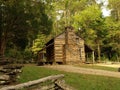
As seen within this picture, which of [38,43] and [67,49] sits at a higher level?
[38,43]

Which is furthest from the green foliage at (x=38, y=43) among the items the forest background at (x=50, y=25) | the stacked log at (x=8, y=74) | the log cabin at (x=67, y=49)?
the stacked log at (x=8, y=74)

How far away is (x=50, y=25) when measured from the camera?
4759cm

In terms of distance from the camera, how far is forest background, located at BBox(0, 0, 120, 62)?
40.6m

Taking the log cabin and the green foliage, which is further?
the green foliage

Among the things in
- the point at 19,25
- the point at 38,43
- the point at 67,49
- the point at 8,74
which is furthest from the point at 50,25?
the point at 8,74

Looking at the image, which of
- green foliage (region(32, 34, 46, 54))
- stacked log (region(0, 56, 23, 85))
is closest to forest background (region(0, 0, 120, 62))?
green foliage (region(32, 34, 46, 54))

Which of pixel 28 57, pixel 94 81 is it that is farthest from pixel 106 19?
pixel 94 81

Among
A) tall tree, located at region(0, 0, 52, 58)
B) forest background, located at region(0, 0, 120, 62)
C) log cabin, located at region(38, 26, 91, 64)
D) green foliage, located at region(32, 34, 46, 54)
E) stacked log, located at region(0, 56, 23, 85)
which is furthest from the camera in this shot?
green foliage, located at region(32, 34, 46, 54)

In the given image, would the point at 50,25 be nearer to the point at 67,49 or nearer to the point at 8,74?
the point at 67,49

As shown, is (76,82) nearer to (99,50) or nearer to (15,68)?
(15,68)

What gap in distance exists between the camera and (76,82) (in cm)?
1755

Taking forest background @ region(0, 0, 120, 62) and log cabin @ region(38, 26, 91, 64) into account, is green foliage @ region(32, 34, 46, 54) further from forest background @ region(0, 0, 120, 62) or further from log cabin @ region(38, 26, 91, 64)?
log cabin @ region(38, 26, 91, 64)

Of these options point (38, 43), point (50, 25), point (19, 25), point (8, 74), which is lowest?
point (8, 74)

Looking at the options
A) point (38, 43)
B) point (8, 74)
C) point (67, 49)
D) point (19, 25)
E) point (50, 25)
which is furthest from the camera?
point (38, 43)
